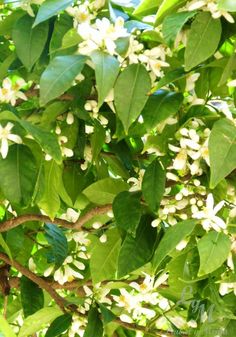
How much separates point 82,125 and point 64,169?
7 centimetres

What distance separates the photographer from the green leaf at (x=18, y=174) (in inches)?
26.3

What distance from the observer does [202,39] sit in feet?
2.08

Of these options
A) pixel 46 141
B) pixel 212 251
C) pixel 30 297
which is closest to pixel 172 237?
pixel 212 251

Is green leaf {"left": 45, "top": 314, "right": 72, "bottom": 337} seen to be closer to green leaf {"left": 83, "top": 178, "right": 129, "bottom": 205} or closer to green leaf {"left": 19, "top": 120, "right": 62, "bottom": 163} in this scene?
green leaf {"left": 83, "top": 178, "right": 129, "bottom": 205}

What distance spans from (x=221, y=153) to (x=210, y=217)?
8cm

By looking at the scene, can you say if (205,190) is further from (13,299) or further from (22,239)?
(13,299)

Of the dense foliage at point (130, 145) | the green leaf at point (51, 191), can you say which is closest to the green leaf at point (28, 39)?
the dense foliage at point (130, 145)

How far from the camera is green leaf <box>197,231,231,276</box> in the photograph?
0.62 meters

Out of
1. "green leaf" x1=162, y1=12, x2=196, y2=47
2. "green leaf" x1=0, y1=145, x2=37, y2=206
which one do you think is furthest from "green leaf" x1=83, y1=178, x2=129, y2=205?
"green leaf" x1=162, y1=12, x2=196, y2=47

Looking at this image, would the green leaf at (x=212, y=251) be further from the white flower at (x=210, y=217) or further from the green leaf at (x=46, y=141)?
the green leaf at (x=46, y=141)

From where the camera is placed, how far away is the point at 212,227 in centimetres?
67

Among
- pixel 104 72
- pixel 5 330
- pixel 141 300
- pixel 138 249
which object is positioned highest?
pixel 104 72

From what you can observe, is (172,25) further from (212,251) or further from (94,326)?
(94,326)

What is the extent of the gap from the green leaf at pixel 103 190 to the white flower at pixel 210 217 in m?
0.14
